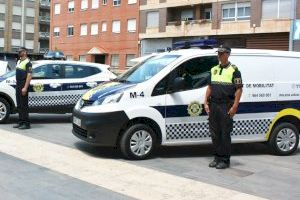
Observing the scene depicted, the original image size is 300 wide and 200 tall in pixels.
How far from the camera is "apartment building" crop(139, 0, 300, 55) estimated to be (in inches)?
1478

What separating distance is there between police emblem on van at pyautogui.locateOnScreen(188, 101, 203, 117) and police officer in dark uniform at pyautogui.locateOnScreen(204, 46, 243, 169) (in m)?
0.63

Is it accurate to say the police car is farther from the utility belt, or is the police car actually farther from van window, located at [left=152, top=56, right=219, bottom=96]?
the utility belt

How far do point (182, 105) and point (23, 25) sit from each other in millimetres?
77879

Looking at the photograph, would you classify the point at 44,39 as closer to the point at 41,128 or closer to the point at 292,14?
the point at 292,14

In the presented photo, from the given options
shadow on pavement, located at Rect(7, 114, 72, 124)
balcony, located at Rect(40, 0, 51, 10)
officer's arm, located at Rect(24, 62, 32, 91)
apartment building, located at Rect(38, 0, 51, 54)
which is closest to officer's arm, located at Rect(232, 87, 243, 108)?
officer's arm, located at Rect(24, 62, 32, 91)

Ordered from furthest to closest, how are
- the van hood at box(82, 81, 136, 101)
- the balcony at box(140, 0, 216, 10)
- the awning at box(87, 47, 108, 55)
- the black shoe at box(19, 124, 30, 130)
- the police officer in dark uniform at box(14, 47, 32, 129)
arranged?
the awning at box(87, 47, 108, 55) < the balcony at box(140, 0, 216, 10) < the black shoe at box(19, 124, 30, 130) < the police officer in dark uniform at box(14, 47, 32, 129) < the van hood at box(82, 81, 136, 101)

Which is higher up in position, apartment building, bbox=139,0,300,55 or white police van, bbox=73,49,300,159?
apartment building, bbox=139,0,300,55

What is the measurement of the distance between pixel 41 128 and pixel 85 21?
48.2 metres

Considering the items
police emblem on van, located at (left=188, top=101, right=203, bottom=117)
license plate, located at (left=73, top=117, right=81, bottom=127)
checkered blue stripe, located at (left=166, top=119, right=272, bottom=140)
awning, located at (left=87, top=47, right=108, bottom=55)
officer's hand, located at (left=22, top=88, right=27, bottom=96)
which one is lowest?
checkered blue stripe, located at (left=166, top=119, right=272, bottom=140)

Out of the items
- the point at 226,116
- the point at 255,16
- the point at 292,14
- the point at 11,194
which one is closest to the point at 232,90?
the point at 226,116

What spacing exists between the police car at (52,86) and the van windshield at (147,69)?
3781 mm

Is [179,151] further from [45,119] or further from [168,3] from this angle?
[168,3]

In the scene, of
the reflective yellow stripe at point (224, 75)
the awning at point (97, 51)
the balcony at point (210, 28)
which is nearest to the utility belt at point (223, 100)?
the reflective yellow stripe at point (224, 75)

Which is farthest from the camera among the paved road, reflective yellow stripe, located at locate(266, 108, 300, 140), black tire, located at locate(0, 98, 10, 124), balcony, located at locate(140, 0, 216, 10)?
balcony, located at locate(140, 0, 216, 10)
